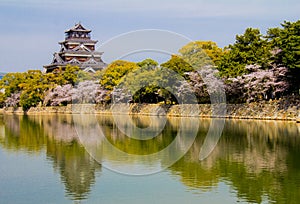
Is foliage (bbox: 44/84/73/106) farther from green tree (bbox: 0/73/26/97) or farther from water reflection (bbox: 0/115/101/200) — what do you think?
water reflection (bbox: 0/115/101/200)

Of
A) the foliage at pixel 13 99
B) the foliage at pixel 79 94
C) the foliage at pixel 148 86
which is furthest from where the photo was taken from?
the foliage at pixel 13 99

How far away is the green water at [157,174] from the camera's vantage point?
1232 centimetres

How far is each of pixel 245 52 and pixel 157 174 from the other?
23.0 metres

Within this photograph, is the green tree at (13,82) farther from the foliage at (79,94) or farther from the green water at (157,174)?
the green water at (157,174)

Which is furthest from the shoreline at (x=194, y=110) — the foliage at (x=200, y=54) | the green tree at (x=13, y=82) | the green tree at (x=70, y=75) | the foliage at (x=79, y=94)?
the green tree at (x=13, y=82)

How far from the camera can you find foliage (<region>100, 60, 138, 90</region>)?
52.2 m

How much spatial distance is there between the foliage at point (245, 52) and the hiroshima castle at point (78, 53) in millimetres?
33214

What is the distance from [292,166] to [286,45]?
1650 centimetres

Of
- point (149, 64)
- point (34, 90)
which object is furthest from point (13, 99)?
point (149, 64)

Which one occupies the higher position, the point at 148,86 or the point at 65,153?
the point at 148,86

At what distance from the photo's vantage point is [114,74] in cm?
5259

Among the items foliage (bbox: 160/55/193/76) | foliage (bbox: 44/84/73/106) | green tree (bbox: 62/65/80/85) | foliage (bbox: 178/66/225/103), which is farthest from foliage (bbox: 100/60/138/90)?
foliage (bbox: 178/66/225/103)

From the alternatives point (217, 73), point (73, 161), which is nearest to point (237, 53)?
point (217, 73)

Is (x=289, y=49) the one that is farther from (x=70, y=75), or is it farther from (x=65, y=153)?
(x=70, y=75)
